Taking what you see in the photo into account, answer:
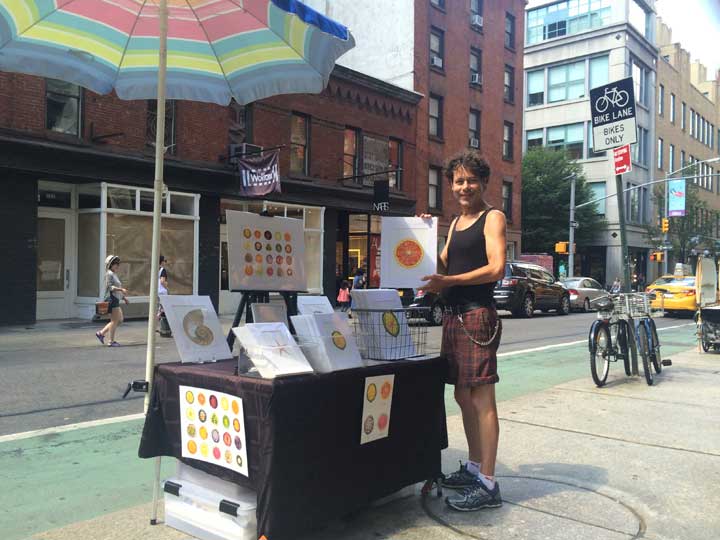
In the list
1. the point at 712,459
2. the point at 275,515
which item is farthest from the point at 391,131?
the point at 275,515

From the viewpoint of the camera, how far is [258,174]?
18.9 meters

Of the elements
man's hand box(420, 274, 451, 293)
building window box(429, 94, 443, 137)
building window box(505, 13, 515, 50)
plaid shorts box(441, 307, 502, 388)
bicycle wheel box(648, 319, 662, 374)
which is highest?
building window box(505, 13, 515, 50)

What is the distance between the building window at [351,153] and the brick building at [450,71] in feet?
12.7

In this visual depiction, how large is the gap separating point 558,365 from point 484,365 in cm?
710

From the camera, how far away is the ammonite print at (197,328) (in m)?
3.83

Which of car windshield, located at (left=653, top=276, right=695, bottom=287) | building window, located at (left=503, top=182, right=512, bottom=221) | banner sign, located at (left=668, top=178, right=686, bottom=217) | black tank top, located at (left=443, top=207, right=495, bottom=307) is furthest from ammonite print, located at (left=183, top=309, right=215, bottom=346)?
banner sign, located at (left=668, top=178, right=686, bottom=217)

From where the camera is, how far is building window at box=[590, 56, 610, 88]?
44156mm

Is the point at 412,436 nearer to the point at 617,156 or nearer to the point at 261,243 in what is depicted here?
A: the point at 261,243

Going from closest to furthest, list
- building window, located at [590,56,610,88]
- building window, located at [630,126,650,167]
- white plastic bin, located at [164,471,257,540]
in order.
Result: white plastic bin, located at [164,471,257,540] → building window, located at [590,56,610,88] → building window, located at [630,126,650,167]

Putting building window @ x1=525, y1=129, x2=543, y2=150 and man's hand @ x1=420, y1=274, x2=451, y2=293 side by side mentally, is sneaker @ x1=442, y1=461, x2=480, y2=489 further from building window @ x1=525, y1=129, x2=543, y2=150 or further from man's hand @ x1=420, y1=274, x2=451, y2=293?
building window @ x1=525, y1=129, x2=543, y2=150

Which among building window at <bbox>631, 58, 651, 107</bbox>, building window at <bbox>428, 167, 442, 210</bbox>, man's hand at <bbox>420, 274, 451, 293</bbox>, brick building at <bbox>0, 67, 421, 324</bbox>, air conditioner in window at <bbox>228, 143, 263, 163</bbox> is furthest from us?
building window at <bbox>631, 58, 651, 107</bbox>

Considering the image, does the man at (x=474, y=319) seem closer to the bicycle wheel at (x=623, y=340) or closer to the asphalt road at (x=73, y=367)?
the asphalt road at (x=73, y=367)

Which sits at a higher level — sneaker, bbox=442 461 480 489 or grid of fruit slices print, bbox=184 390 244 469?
grid of fruit slices print, bbox=184 390 244 469

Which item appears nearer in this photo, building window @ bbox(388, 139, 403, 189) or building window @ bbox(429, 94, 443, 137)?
building window @ bbox(388, 139, 403, 189)
